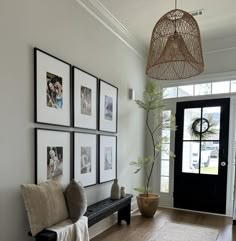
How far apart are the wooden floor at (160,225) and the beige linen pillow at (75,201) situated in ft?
3.43

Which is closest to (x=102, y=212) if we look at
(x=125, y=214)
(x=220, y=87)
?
(x=125, y=214)

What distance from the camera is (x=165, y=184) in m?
4.73

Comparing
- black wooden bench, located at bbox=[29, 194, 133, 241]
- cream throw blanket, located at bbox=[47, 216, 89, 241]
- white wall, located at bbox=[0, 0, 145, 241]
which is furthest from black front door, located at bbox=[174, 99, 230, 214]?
cream throw blanket, located at bbox=[47, 216, 89, 241]

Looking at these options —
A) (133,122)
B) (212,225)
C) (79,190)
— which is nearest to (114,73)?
(133,122)

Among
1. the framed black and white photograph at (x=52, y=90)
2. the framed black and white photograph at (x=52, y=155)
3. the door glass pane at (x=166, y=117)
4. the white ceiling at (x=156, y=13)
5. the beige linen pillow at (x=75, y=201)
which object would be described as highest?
the white ceiling at (x=156, y=13)

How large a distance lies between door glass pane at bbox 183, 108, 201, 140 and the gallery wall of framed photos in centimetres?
161

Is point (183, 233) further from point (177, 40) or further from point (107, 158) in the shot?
point (177, 40)

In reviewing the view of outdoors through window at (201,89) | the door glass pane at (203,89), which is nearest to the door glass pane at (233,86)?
the view of outdoors through window at (201,89)

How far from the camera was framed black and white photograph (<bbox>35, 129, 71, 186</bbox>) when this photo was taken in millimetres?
2252

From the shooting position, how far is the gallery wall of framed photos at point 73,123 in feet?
7.54

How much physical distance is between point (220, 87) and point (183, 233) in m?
2.66

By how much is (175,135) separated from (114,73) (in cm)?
187

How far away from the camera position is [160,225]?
359 cm

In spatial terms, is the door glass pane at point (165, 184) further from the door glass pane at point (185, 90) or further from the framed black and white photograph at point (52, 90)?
the framed black and white photograph at point (52, 90)
